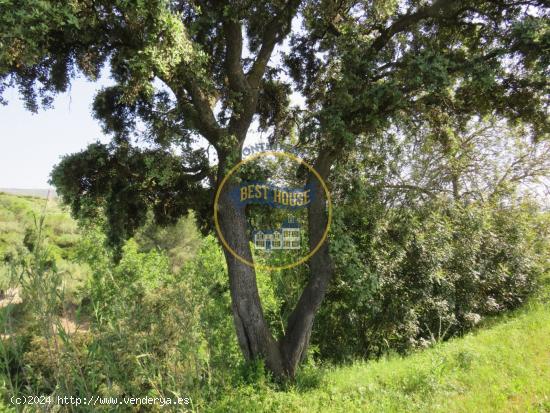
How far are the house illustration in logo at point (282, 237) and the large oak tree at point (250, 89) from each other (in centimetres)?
129

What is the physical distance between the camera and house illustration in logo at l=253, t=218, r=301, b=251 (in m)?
7.74

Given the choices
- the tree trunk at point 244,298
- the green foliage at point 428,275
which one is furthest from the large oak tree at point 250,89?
the green foliage at point 428,275

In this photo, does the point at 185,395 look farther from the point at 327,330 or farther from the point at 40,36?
the point at 327,330

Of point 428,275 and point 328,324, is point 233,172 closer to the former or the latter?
point 428,275

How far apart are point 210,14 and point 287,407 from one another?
18.0 feet

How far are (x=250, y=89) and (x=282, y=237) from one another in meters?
3.60

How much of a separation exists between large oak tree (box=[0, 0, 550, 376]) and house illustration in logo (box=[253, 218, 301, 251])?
1289 mm

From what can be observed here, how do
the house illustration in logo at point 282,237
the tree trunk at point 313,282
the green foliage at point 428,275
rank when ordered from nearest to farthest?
the tree trunk at point 313,282, the house illustration in logo at point 282,237, the green foliage at point 428,275

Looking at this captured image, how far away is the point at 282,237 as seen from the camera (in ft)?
27.7

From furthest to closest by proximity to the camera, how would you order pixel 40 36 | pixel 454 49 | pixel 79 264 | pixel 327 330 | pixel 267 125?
pixel 79 264, pixel 327 330, pixel 267 125, pixel 454 49, pixel 40 36

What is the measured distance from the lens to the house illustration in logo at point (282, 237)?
7.74 meters

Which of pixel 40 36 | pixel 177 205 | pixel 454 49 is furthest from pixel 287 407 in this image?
pixel 454 49

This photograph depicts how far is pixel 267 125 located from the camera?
7.91 meters

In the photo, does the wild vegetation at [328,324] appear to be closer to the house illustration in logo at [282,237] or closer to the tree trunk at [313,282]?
the tree trunk at [313,282]
